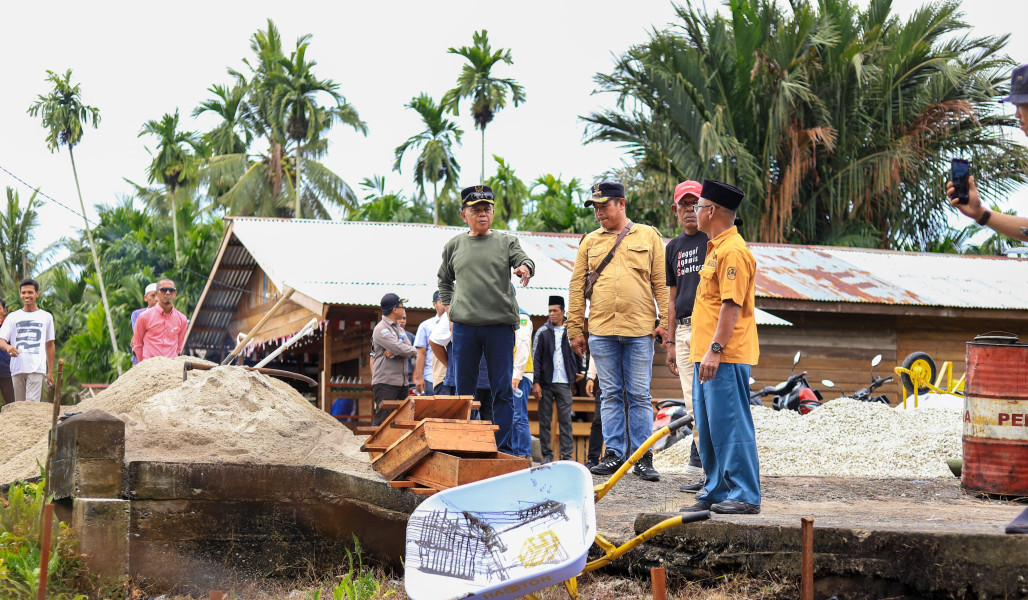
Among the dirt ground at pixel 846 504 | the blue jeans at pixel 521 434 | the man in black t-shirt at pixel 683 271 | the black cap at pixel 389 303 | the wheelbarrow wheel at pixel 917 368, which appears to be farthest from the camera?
the wheelbarrow wheel at pixel 917 368

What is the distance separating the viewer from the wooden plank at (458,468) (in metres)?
4.84

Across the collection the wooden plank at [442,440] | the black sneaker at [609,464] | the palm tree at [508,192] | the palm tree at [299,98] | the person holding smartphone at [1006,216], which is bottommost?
the black sneaker at [609,464]

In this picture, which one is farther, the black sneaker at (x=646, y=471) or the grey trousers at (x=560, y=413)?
the grey trousers at (x=560, y=413)

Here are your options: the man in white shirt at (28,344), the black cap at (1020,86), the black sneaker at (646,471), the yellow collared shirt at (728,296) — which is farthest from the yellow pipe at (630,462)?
the man in white shirt at (28,344)

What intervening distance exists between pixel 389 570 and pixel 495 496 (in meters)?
2.37

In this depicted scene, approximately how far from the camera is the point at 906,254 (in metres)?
20.9

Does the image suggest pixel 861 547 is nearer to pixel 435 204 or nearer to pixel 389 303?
pixel 389 303

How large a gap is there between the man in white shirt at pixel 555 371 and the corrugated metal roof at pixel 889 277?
20.7 ft

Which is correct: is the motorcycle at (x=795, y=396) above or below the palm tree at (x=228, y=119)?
below

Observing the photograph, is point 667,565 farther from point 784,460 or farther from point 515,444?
point 784,460

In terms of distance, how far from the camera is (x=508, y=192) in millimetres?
35562

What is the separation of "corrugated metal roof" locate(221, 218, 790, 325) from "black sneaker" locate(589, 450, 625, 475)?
619cm

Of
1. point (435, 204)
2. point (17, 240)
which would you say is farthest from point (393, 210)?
point (17, 240)

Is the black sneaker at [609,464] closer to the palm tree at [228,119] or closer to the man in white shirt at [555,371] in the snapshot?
the man in white shirt at [555,371]
